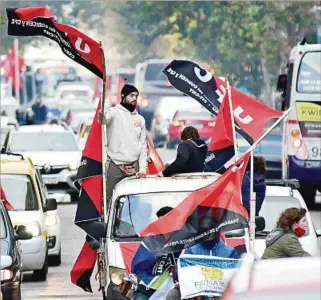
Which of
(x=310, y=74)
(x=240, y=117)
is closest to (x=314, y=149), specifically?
(x=310, y=74)

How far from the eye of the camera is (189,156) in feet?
51.6

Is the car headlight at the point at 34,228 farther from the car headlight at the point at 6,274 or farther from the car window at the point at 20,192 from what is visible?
the car headlight at the point at 6,274

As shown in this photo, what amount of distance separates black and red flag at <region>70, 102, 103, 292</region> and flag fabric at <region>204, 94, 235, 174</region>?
1116 mm

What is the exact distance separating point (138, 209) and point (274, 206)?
11.6 feet

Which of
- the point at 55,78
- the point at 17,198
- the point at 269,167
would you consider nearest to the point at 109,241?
the point at 17,198

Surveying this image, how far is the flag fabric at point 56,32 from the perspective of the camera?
1530 centimetres

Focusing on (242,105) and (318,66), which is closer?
(242,105)

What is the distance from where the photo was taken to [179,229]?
37.7 ft

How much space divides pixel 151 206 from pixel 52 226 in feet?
19.3

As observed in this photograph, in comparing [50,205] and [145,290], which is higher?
[145,290]

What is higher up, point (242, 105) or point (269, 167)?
point (242, 105)

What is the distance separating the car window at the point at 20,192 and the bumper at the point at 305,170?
10.1m

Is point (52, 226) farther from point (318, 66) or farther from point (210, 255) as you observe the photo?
point (318, 66)

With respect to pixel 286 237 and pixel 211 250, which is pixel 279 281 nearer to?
pixel 211 250
